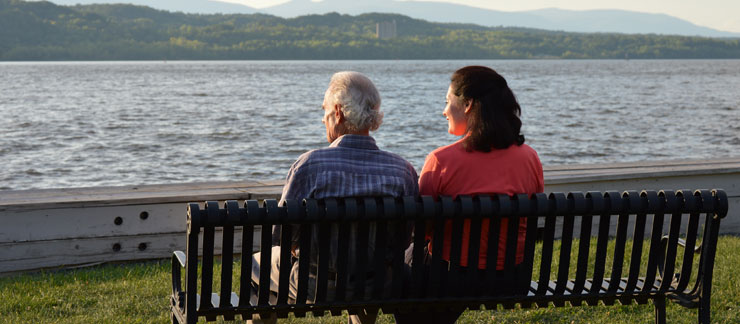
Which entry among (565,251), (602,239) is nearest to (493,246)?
(565,251)

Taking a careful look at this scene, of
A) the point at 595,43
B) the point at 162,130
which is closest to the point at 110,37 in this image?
the point at 595,43

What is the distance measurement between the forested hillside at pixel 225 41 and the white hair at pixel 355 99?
161 meters

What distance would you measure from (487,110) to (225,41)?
578 ft

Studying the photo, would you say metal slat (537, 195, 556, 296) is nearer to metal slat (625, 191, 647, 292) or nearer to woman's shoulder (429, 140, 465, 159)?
metal slat (625, 191, 647, 292)

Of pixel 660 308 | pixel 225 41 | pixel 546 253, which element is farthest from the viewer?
pixel 225 41

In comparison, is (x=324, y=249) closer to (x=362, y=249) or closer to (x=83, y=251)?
(x=362, y=249)

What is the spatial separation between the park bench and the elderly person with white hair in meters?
0.08

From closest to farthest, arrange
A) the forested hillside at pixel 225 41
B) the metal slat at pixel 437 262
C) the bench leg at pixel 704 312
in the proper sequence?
the metal slat at pixel 437 262 → the bench leg at pixel 704 312 → the forested hillside at pixel 225 41

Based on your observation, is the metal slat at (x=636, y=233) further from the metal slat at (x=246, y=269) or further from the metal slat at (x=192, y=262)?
the metal slat at (x=192, y=262)

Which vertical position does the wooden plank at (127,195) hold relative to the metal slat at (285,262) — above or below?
below

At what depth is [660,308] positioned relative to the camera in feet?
12.5

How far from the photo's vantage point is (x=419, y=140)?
2588cm

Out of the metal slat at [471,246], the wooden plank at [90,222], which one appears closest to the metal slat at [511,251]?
the metal slat at [471,246]

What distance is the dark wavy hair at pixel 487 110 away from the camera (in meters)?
3.23
